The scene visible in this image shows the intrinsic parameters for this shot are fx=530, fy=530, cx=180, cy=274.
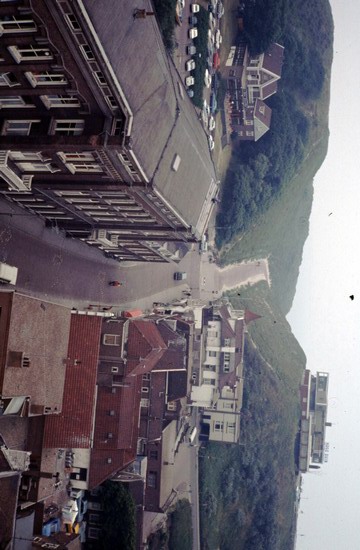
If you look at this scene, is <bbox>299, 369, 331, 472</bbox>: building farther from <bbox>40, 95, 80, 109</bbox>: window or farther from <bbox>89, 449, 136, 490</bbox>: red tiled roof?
<bbox>40, 95, 80, 109</bbox>: window

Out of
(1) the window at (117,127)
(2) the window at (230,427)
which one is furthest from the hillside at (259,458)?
(1) the window at (117,127)

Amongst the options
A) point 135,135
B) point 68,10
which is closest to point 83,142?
point 135,135

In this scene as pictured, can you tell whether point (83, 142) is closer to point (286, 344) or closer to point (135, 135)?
point (135, 135)

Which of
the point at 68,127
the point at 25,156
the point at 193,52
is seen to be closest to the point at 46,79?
the point at 68,127

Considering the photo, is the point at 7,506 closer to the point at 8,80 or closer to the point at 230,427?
the point at 8,80

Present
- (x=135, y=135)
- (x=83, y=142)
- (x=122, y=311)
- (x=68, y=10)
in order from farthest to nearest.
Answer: (x=122, y=311)
(x=135, y=135)
(x=83, y=142)
(x=68, y=10)
